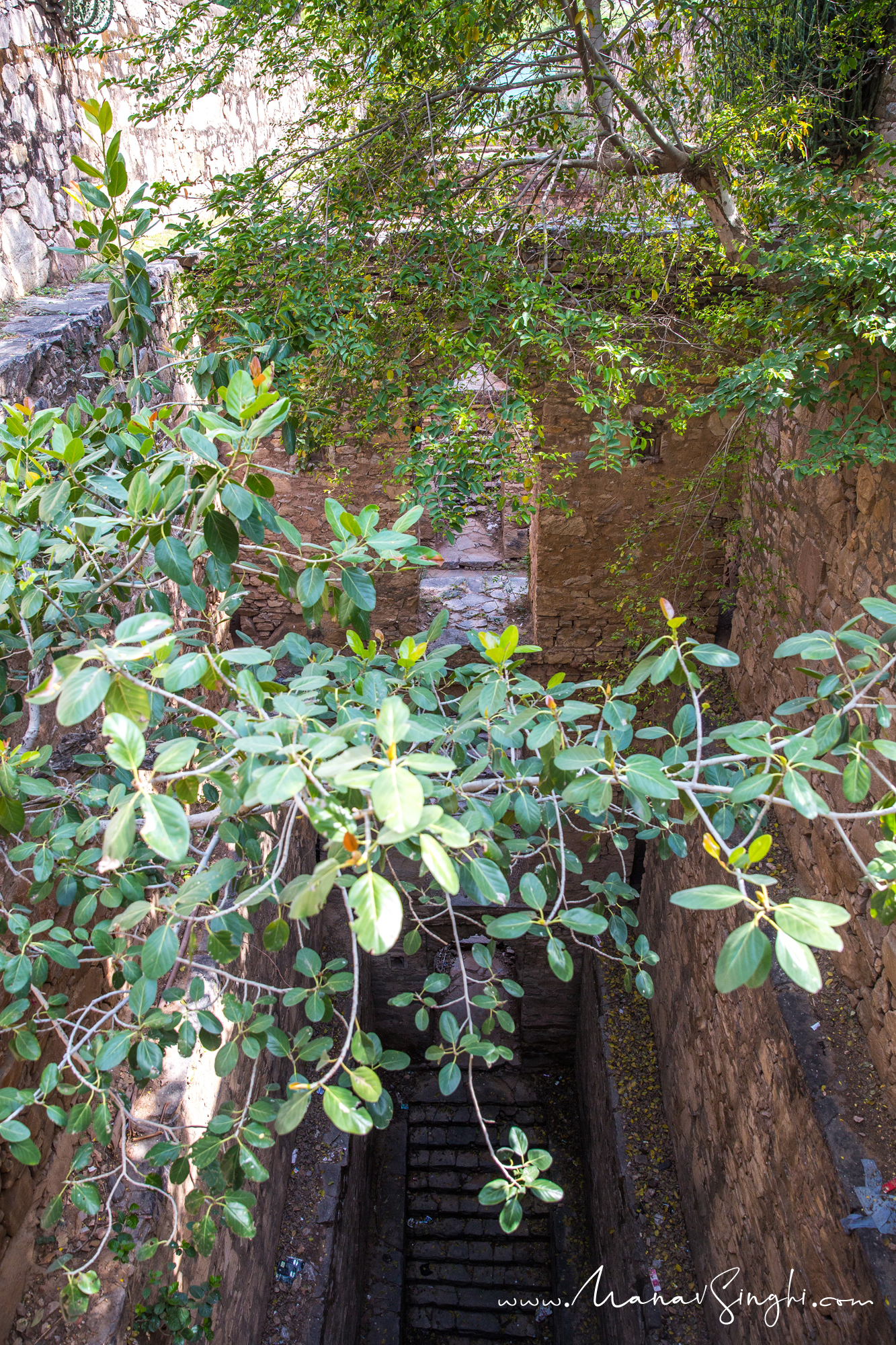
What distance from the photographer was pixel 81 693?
49.7 inches

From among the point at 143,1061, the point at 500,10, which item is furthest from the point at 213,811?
the point at 500,10

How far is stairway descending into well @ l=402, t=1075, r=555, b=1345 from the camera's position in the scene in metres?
4.91

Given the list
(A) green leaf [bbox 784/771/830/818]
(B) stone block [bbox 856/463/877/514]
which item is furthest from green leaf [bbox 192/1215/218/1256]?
(B) stone block [bbox 856/463/877/514]

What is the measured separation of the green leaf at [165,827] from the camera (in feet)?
4.04

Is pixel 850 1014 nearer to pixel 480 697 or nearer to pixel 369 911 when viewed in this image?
pixel 480 697

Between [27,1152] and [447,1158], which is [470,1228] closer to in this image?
[447,1158]

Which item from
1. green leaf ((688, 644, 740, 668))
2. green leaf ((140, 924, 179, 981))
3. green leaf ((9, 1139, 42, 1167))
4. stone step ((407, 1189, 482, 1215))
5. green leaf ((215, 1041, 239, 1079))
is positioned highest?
green leaf ((688, 644, 740, 668))

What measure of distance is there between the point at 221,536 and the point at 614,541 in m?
3.87

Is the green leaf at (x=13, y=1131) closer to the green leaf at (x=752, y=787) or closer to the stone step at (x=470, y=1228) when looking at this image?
the green leaf at (x=752, y=787)

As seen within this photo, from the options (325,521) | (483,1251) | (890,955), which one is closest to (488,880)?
(890,955)

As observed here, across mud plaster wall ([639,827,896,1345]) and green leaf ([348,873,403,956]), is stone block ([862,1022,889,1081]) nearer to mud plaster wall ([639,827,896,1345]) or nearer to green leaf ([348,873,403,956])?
mud plaster wall ([639,827,896,1345])

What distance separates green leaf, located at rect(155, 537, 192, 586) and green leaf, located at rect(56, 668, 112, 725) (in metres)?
0.43

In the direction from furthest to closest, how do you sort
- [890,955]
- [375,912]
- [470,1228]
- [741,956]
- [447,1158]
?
[447,1158]
[470,1228]
[890,955]
[741,956]
[375,912]

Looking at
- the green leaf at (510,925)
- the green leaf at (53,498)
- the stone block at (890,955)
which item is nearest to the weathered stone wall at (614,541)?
the stone block at (890,955)
